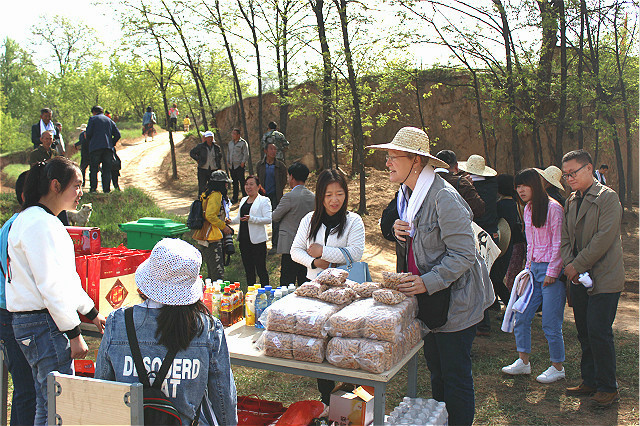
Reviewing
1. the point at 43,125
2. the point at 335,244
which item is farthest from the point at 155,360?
the point at 43,125

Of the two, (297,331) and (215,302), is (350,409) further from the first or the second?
(215,302)

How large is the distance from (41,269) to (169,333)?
1160 mm

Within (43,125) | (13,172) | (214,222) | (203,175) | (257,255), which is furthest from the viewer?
(13,172)

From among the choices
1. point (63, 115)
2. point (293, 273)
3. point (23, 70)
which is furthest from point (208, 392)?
point (23, 70)

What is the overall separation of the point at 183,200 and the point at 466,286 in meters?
14.2

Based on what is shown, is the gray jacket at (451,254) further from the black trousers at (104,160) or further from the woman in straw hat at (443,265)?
the black trousers at (104,160)

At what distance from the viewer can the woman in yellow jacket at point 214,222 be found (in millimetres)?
6871

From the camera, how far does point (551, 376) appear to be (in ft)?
16.6

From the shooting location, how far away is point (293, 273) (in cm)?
607

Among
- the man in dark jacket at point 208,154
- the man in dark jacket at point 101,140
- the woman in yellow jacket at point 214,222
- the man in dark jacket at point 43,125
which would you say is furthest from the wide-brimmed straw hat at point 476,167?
the man in dark jacket at point 43,125

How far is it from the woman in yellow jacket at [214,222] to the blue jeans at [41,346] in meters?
3.85

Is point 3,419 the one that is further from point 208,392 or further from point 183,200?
point 183,200

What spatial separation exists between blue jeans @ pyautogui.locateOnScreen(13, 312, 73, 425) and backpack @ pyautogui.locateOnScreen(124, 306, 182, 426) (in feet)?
3.63

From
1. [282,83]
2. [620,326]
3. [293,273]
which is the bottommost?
[620,326]
